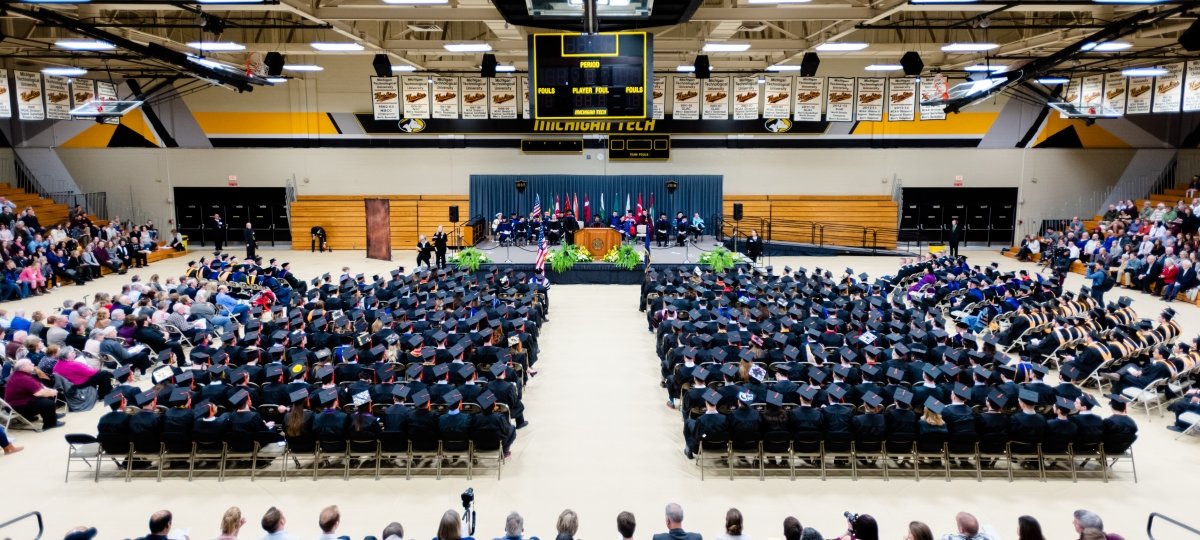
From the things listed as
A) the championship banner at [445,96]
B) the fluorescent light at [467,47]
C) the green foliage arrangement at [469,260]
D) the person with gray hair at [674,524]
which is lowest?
the person with gray hair at [674,524]

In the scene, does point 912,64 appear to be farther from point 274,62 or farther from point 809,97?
point 274,62

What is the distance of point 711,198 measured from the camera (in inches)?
1264

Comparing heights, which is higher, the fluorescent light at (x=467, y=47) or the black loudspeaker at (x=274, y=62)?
the fluorescent light at (x=467, y=47)

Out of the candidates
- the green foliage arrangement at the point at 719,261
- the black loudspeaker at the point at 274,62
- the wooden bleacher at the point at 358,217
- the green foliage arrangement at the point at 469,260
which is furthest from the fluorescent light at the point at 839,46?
the wooden bleacher at the point at 358,217

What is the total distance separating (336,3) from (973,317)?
584 inches

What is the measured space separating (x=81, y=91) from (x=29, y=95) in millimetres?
2056

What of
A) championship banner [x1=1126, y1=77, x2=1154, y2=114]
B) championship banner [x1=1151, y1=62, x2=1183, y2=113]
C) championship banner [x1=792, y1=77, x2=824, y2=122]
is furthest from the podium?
championship banner [x1=1151, y1=62, x2=1183, y2=113]

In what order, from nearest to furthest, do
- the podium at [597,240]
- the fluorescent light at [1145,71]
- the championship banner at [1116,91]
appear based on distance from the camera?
the fluorescent light at [1145,71] < the championship banner at [1116,91] < the podium at [597,240]

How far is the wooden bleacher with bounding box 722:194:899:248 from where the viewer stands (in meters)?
31.5

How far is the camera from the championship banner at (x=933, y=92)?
2016 centimetres

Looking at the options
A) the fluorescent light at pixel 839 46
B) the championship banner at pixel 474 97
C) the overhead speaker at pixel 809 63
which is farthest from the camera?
the championship banner at pixel 474 97

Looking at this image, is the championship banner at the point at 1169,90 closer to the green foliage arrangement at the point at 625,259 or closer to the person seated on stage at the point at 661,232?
the green foliage arrangement at the point at 625,259

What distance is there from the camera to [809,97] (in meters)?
22.1

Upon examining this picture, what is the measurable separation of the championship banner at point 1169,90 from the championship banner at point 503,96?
1817 centimetres
